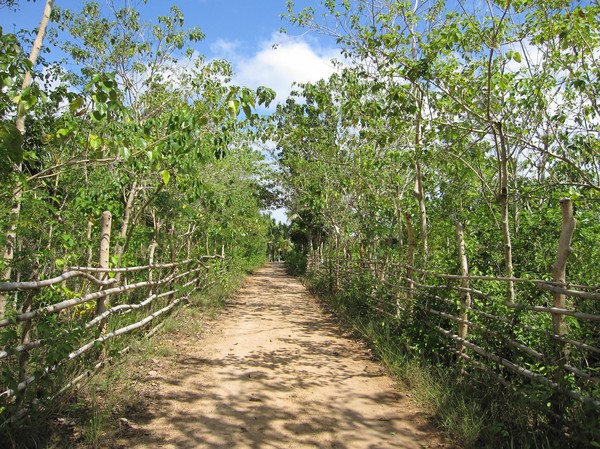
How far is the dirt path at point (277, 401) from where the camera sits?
334cm

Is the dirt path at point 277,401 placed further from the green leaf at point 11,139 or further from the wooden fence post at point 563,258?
the green leaf at point 11,139

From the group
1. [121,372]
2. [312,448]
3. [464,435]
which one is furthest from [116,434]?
[464,435]

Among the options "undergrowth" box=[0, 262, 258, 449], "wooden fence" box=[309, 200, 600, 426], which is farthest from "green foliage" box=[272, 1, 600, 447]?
"undergrowth" box=[0, 262, 258, 449]

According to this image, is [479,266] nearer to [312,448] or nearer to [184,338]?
[312,448]

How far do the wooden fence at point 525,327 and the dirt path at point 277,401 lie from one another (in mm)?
833

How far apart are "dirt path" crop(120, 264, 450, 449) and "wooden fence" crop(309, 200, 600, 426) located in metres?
0.83

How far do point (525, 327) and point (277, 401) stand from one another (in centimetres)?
228

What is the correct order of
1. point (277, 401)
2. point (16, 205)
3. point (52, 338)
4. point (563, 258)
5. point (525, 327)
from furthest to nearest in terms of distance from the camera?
point (16, 205) → point (277, 401) → point (525, 327) → point (563, 258) → point (52, 338)

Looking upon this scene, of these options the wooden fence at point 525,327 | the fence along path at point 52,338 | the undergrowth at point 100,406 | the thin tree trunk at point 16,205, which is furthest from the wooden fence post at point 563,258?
the thin tree trunk at point 16,205

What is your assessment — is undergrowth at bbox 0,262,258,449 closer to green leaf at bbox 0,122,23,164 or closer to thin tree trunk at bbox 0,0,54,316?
thin tree trunk at bbox 0,0,54,316

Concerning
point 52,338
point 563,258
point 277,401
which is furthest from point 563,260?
point 52,338

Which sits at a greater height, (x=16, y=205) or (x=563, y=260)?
(x=16, y=205)

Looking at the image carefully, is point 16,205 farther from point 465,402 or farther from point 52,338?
point 465,402

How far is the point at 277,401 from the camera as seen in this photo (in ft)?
13.6
